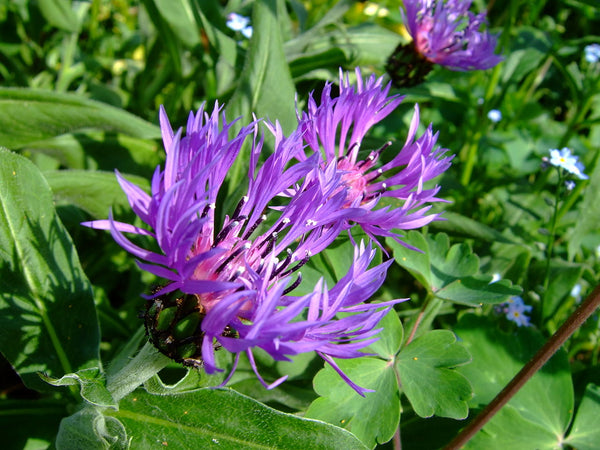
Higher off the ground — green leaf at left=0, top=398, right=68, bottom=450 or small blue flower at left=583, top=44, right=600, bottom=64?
small blue flower at left=583, top=44, right=600, bottom=64

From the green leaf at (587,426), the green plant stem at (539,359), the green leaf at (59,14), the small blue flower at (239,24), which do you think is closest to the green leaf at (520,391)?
the green leaf at (587,426)

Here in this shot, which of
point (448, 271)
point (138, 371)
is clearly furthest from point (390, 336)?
point (138, 371)

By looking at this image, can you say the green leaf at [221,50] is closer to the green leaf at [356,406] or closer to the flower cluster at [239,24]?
the flower cluster at [239,24]

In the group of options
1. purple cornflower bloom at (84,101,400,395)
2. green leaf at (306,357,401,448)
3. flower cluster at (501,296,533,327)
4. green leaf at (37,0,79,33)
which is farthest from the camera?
green leaf at (37,0,79,33)

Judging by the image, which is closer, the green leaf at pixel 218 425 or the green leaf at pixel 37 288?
the green leaf at pixel 218 425

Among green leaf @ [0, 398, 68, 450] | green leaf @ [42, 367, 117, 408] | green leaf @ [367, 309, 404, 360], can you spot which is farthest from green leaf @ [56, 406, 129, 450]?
green leaf @ [367, 309, 404, 360]

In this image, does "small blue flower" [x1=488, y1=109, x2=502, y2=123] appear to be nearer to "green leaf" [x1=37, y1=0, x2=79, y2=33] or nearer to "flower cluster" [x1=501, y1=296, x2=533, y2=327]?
"flower cluster" [x1=501, y1=296, x2=533, y2=327]
